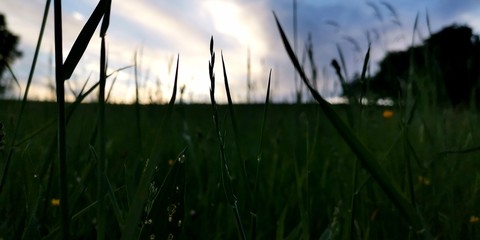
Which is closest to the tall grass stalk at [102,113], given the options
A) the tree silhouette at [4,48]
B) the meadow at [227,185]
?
the meadow at [227,185]

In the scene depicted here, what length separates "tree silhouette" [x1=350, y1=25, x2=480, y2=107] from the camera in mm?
1899

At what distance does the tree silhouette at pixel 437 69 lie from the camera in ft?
6.23

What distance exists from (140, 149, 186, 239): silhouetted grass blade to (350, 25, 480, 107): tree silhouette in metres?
0.40

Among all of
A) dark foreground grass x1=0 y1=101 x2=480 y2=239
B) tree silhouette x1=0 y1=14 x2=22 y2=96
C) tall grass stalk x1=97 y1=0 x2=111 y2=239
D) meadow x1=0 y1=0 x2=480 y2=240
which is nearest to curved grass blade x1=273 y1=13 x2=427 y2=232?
meadow x1=0 y1=0 x2=480 y2=240

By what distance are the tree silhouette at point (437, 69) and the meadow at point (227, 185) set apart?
154mm

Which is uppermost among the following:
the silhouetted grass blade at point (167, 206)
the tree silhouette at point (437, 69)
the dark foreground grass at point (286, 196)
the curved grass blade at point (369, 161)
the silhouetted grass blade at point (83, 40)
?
the tree silhouette at point (437, 69)

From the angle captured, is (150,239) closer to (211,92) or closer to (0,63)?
(211,92)

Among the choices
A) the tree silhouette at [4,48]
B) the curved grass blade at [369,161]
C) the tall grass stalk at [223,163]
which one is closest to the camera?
the curved grass blade at [369,161]

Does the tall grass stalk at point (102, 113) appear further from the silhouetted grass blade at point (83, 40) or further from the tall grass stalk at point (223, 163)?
the tall grass stalk at point (223, 163)

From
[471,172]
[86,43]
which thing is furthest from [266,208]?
[86,43]

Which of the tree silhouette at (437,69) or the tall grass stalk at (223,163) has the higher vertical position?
the tree silhouette at (437,69)

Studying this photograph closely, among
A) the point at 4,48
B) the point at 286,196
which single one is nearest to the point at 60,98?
the point at 4,48

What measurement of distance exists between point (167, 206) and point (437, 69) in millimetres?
1637

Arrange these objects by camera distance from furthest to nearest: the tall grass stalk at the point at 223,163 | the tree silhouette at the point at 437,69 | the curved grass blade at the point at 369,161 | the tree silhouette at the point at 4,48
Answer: the tree silhouette at the point at 437,69 → the tree silhouette at the point at 4,48 → the tall grass stalk at the point at 223,163 → the curved grass blade at the point at 369,161
